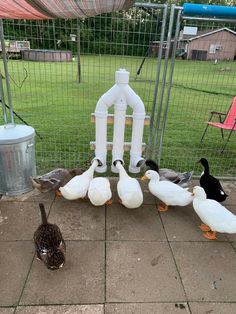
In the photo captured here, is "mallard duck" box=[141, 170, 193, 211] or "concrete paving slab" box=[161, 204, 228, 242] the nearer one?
"concrete paving slab" box=[161, 204, 228, 242]

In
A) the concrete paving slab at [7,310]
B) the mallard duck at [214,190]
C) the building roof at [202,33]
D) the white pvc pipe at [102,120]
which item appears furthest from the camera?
the white pvc pipe at [102,120]

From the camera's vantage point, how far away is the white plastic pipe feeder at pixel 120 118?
3.94 m

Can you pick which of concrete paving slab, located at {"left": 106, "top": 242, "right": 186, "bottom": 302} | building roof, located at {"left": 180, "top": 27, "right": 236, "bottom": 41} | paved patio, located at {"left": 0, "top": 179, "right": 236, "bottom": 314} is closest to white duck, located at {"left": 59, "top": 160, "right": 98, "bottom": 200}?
paved patio, located at {"left": 0, "top": 179, "right": 236, "bottom": 314}

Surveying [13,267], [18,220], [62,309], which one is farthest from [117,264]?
[18,220]

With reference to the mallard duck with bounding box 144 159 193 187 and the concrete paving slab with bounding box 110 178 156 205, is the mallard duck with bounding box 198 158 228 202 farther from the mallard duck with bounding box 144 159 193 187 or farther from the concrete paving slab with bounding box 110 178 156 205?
the concrete paving slab with bounding box 110 178 156 205

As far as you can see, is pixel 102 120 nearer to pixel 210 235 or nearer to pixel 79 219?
pixel 79 219

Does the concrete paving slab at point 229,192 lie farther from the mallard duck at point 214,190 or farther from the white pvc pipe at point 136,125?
the white pvc pipe at point 136,125

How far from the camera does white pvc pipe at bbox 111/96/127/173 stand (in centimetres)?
401

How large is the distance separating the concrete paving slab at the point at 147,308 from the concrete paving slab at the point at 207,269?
152 millimetres

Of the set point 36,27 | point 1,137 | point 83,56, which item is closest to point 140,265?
point 1,137

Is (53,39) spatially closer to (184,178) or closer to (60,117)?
(184,178)

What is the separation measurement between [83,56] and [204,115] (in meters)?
5.74

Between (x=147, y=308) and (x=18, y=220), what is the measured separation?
1881mm

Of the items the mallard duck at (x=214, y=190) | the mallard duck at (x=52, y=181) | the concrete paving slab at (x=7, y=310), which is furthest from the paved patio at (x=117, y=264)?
the mallard duck at (x=214, y=190)
